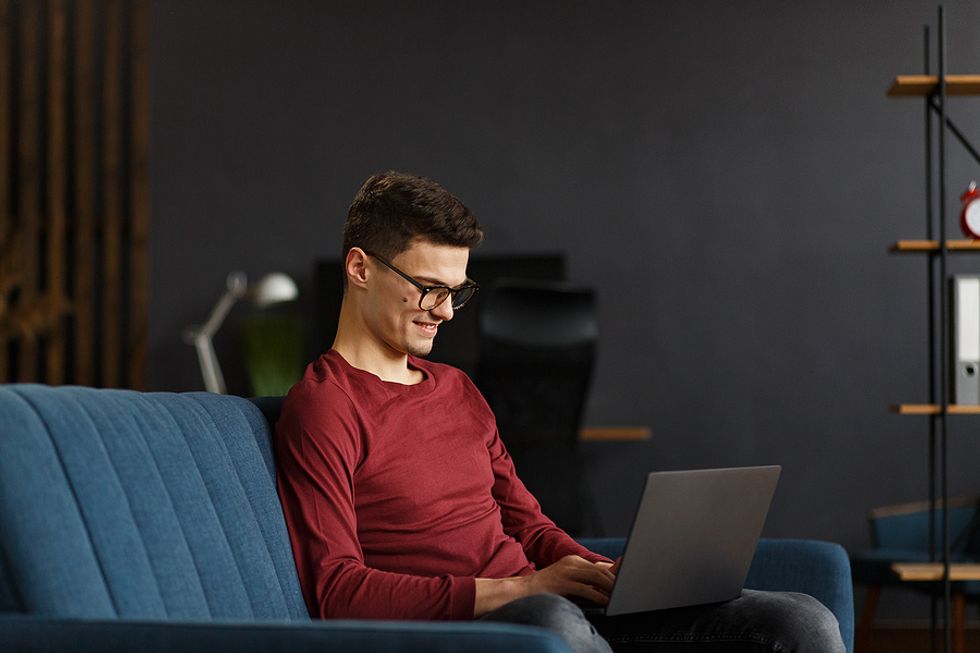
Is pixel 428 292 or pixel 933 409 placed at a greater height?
pixel 428 292

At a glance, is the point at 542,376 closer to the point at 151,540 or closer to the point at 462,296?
the point at 462,296

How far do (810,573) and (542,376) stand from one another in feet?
7.14

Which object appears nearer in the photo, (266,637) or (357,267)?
(266,637)

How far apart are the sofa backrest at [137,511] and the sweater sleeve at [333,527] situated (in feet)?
0.11

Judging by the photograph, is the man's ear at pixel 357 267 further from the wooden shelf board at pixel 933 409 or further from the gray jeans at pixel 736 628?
the wooden shelf board at pixel 933 409

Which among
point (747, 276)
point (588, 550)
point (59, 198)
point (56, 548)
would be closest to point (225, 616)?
point (56, 548)

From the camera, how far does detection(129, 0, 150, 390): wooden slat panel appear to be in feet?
18.0

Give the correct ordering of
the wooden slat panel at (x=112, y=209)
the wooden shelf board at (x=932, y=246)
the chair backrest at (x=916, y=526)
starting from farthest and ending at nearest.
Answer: the wooden slat panel at (x=112, y=209), the chair backrest at (x=916, y=526), the wooden shelf board at (x=932, y=246)

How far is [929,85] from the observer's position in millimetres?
3803

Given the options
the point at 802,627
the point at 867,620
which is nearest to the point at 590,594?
the point at 802,627

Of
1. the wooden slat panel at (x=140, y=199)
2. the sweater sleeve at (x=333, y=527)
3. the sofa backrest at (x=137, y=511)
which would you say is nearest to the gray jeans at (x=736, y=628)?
the sweater sleeve at (x=333, y=527)

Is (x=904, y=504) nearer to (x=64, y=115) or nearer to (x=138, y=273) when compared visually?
(x=138, y=273)

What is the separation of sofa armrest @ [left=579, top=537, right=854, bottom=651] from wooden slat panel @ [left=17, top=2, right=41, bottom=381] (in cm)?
414

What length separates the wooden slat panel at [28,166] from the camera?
5480mm
